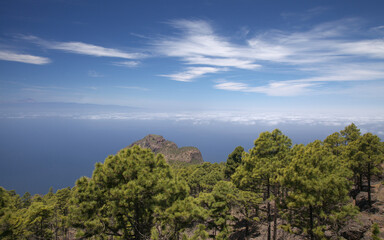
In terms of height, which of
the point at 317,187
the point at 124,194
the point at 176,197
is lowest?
the point at 176,197

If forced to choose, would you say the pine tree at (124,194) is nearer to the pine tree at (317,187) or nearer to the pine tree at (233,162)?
the pine tree at (317,187)

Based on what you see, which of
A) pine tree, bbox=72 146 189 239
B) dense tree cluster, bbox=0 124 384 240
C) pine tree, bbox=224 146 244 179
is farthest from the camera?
pine tree, bbox=224 146 244 179

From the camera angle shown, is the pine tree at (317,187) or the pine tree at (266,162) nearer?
the pine tree at (317,187)

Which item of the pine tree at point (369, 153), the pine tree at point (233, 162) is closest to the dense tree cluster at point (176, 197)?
the pine tree at point (369, 153)

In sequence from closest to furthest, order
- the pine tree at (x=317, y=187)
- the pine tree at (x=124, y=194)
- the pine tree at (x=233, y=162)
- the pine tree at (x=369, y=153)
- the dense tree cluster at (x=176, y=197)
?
the pine tree at (x=124, y=194) → the dense tree cluster at (x=176, y=197) → the pine tree at (x=317, y=187) → the pine tree at (x=369, y=153) → the pine tree at (x=233, y=162)

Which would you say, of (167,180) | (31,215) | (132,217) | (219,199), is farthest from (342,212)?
(31,215)

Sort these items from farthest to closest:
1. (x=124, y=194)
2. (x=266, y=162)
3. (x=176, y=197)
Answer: (x=266, y=162) < (x=176, y=197) < (x=124, y=194)

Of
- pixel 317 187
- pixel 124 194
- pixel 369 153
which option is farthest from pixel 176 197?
pixel 369 153

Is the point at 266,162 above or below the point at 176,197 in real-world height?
above

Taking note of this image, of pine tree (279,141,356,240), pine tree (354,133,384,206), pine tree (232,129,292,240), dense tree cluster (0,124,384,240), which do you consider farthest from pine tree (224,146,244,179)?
pine tree (279,141,356,240)

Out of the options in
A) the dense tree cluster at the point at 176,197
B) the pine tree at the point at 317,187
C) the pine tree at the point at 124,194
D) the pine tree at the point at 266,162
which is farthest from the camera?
the pine tree at the point at 266,162

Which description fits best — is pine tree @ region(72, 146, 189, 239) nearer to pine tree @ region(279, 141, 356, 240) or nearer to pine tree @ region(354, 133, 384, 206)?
pine tree @ region(279, 141, 356, 240)

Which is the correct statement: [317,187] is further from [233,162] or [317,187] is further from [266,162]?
[233,162]

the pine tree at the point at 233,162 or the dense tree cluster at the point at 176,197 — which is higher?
the dense tree cluster at the point at 176,197
